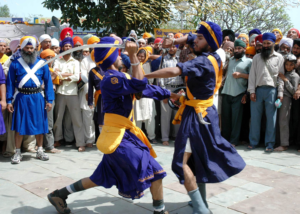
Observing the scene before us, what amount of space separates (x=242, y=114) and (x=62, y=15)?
825 cm

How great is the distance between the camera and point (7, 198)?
166 inches

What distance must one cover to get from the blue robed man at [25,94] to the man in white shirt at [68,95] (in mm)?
828

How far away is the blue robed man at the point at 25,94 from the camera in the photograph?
584cm

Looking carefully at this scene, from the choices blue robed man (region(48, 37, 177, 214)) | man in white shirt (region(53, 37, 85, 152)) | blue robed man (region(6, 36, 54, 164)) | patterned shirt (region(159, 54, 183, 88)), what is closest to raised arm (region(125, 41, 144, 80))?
blue robed man (region(48, 37, 177, 214))

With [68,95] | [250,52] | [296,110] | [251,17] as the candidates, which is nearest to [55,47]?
[68,95]

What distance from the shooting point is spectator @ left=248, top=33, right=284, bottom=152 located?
6.75 m

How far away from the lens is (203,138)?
11.2 feet

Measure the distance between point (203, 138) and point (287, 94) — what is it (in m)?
4.16

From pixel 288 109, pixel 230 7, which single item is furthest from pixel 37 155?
pixel 230 7

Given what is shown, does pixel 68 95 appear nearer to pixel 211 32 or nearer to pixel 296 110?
pixel 211 32

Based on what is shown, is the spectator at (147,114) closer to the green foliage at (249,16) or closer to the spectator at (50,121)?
the spectator at (50,121)

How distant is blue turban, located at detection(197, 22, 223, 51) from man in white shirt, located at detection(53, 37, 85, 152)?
157 inches

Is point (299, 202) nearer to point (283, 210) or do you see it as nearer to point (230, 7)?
point (283, 210)

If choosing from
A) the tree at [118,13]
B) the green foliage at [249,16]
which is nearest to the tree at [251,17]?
the green foliage at [249,16]
